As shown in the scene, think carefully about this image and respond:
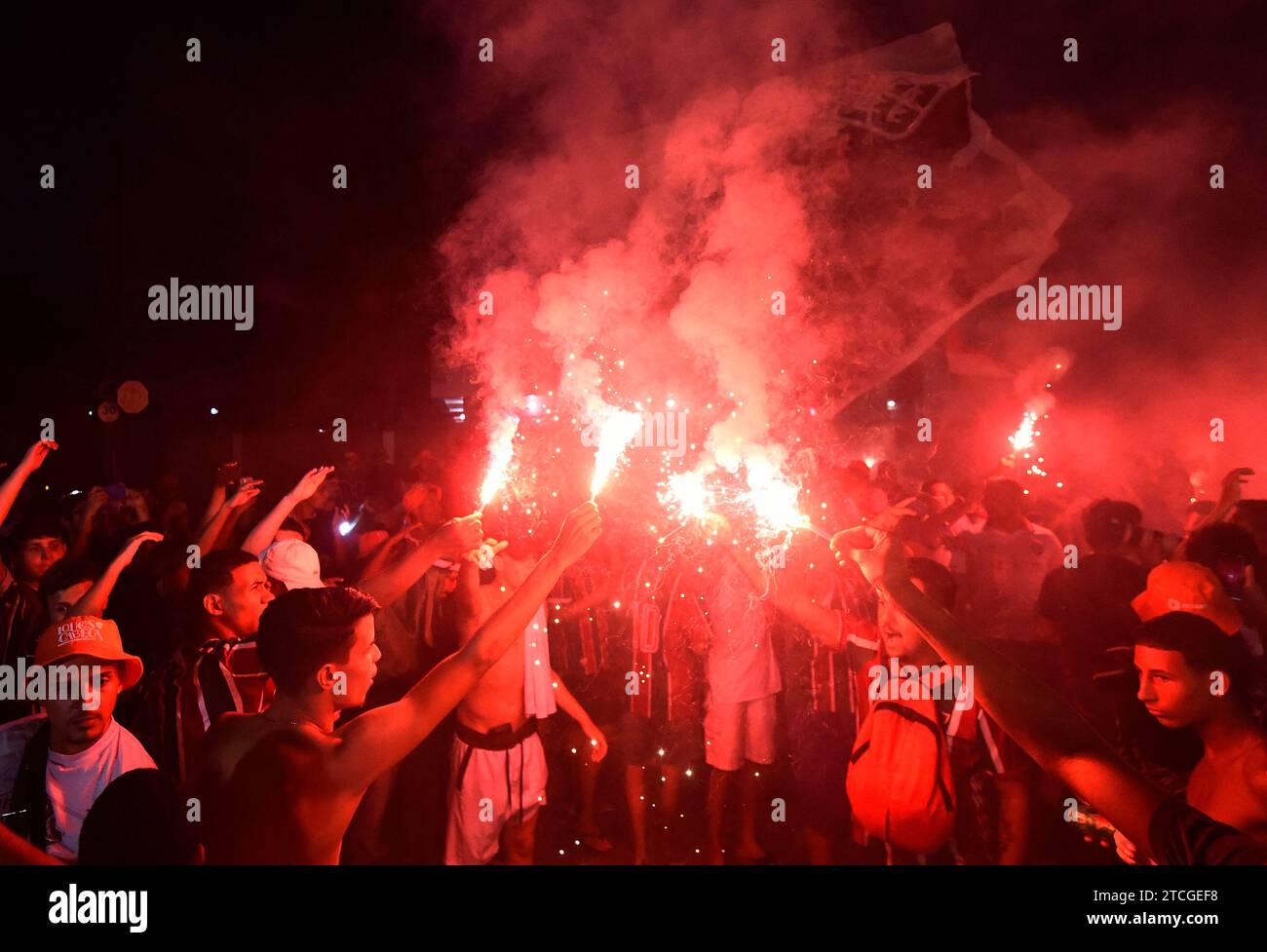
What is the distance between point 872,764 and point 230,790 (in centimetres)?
246

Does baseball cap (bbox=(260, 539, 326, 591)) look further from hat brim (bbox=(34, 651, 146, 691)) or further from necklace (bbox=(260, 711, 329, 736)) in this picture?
necklace (bbox=(260, 711, 329, 736))

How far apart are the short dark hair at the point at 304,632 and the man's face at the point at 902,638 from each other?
7.13 feet

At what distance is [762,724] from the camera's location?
4.10 metres

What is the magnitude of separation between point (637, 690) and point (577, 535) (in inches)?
59.5

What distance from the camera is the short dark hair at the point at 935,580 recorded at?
3.53 metres

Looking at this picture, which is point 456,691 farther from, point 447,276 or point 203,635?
point 447,276

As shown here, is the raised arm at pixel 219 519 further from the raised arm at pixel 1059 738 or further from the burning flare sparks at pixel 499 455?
the raised arm at pixel 1059 738

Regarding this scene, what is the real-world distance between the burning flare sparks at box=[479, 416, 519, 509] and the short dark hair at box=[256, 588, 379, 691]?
4.28ft

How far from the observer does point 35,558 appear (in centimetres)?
416

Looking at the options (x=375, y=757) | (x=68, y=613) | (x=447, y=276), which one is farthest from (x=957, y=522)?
(x=68, y=613)

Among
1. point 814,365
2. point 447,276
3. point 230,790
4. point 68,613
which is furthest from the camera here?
point 447,276

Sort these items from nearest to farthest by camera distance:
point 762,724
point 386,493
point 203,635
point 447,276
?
point 203,635, point 762,724, point 447,276, point 386,493

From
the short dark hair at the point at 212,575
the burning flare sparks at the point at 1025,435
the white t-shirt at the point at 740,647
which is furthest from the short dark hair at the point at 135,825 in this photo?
the burning flare sparks at the point at 1025,435

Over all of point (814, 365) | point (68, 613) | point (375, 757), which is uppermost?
point (814, 365)
